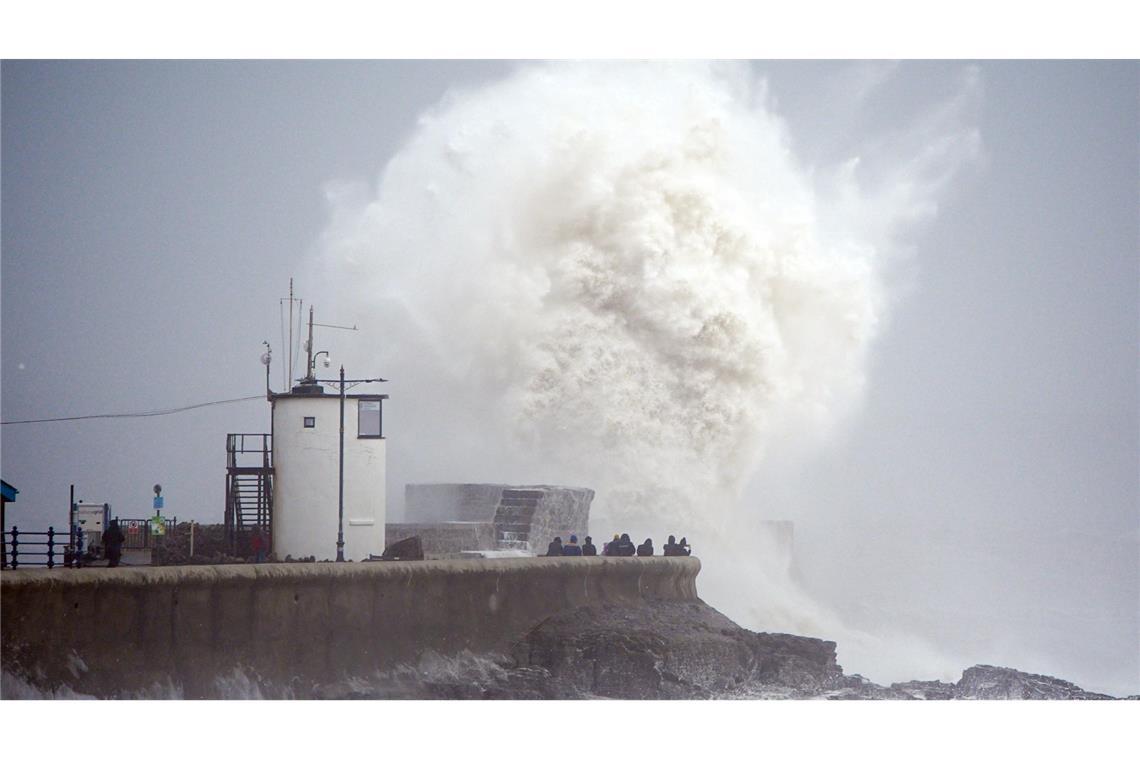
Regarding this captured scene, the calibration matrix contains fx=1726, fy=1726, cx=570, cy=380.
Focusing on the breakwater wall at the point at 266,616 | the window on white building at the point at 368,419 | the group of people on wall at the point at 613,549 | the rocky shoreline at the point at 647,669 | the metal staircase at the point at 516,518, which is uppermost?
the window on white building at the point at 368,419

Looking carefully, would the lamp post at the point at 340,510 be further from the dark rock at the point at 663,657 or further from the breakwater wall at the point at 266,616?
the dark rock at the point at 663,657

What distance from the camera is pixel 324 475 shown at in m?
21.0

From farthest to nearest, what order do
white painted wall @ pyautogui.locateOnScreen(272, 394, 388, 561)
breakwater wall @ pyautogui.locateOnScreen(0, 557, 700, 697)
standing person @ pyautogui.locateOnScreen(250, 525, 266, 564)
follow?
white painted wall @ pyautogui.locateOnScreen(272, 394, 388, 561) → standing person @ pyautogui.locateOnScreen(250, 525, 266, 564) → breakwater wall @ pyautogui.locateOnScreen(0, 557, 700, 697)

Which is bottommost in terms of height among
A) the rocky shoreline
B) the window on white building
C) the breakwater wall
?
the rocky shoreline

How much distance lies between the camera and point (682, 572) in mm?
23891

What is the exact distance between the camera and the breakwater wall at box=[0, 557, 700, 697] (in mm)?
16250

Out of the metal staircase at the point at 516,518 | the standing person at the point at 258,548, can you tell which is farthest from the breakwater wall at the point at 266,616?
the metal staircase at the point at 516,518

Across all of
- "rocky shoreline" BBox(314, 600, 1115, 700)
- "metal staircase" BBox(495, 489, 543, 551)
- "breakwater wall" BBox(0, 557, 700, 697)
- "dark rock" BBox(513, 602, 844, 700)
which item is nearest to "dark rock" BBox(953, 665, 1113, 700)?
"rocky shoreline" BBox(314, 600, 1115, 700)

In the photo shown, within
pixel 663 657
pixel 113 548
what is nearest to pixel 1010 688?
pixel 663 657

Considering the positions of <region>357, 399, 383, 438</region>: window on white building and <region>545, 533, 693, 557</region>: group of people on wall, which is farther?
<region>545, 533, 693, 557</region>: group of people on wall

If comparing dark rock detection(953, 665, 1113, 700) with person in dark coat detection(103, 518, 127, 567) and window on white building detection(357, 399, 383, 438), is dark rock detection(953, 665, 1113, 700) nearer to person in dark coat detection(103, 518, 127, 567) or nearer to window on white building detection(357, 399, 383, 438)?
window on white building detection(357, 399, 383, 438)

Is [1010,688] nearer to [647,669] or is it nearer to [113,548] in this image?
[647,669]

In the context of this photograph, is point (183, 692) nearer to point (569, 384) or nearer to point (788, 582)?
point (569, 384)

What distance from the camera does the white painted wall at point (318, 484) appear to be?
21.0 meters
